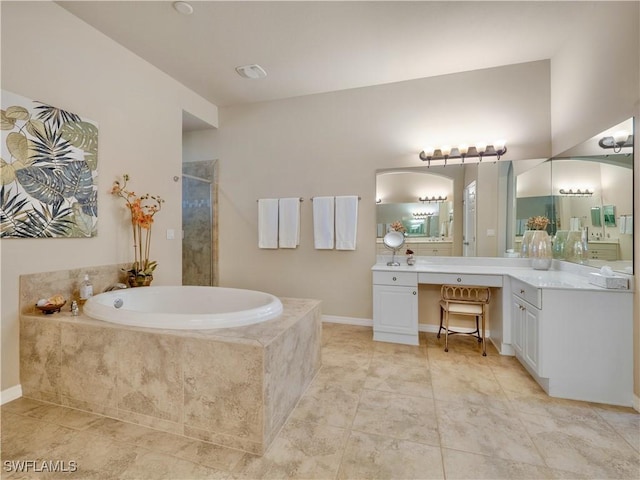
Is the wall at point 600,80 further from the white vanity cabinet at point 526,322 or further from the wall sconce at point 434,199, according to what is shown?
the wall sconce at point 434,199

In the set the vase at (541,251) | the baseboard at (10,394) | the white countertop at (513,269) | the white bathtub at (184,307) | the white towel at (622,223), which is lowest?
the baseboard at (10,394)

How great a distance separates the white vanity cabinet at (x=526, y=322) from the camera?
2074 mm

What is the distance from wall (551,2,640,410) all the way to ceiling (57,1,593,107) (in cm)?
18

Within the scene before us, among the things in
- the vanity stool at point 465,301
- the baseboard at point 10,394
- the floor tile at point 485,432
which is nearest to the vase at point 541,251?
the vanity stool at point 465,301

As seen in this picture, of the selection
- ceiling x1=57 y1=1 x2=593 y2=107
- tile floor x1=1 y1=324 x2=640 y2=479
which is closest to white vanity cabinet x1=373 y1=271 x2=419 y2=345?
tile floor x1=1 y1=324 x2=640 y2=479

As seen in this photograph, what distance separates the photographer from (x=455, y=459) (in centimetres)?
144

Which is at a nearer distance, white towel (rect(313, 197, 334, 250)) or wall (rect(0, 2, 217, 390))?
wall (rect(0, 2, 217, 390))

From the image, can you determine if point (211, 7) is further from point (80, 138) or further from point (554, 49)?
point (554, 49)

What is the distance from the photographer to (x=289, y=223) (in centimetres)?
371

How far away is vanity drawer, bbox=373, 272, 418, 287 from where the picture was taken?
2.88 metres

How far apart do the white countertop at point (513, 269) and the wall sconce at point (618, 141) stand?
853 mm

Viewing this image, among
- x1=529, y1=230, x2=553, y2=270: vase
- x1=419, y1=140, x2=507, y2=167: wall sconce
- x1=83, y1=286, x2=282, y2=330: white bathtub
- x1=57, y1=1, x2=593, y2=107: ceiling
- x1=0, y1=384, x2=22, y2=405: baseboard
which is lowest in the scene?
x1=0, y1=384, x2=22, y2=405: baseboard

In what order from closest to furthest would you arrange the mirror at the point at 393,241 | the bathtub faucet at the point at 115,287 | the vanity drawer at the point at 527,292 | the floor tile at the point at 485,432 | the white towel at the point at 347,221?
1. the floor tile at the point at 485,432
2. the vanity drawer at the point at 527,292
3. the bathtub faucet at the point at 115,287
4. the mirror at the point at 393,241
5. the white towel at the point at 347,221

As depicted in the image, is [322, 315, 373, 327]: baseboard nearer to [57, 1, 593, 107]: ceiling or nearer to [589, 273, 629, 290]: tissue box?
[589, 273, 629, 290]: tissue box
